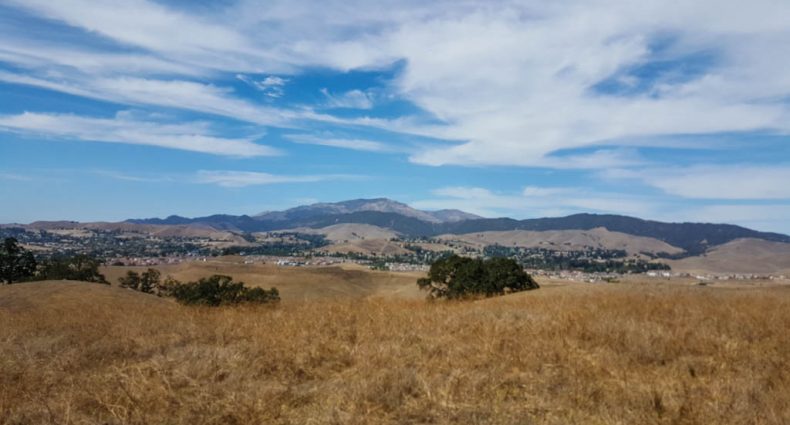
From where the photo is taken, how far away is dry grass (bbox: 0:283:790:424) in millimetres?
5316

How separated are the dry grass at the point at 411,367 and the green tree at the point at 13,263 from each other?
232 ft

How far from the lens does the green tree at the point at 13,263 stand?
6700 centimetres

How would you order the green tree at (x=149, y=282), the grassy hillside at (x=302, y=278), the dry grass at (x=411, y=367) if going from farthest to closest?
1. the grassy hillside at (x=302, y=278)
2. the green tree at (x=149, y=282)
3. the dry grass at (x=411, y=367)

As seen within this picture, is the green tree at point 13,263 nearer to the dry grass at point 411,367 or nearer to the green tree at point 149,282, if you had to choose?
the green tree at point 149,282

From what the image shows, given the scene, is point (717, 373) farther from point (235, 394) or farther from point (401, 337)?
point (235, 394)

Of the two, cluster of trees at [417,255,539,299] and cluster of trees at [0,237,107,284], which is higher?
cluster of trees at [417,255,539,299]

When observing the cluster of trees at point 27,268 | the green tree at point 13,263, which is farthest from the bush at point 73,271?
the green tree at point 13,263

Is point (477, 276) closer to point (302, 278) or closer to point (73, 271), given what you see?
point (73, 271)

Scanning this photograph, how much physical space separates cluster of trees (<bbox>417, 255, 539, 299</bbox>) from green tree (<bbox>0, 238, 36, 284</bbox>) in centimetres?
5548

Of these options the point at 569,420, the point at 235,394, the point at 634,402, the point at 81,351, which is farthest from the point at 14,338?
the point at 634,402

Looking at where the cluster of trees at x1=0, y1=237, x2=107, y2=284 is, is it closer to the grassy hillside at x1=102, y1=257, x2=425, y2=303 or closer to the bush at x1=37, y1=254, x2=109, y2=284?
the bush at x1=37, y1=254, x2=109, y2=284

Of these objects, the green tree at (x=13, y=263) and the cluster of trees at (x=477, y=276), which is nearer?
the cluster of trees at (x=477, y=276)

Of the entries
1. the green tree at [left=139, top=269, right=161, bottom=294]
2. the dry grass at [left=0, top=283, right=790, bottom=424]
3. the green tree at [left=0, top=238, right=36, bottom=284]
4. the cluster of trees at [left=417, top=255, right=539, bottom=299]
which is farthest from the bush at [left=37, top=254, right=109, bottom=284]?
the dry grass at [left=0, top=283, right=790, bottom=424]

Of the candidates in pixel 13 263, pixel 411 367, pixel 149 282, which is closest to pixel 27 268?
pixel 13 263
